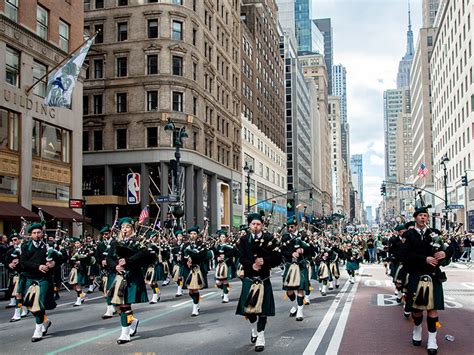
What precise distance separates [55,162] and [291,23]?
132 meters

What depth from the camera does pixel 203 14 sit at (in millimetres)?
52531

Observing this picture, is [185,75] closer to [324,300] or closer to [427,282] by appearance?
[324,300]

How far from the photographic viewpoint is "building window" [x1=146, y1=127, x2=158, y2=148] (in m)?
47.2

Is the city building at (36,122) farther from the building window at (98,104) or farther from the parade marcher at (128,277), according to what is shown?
the parade marcher at (128,277)

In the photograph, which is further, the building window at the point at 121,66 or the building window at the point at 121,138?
the building window at the point at 121,66

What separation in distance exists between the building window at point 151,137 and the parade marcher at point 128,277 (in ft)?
122

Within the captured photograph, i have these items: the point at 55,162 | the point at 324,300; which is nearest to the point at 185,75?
the point at 55,162

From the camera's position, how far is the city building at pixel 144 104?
4712cm

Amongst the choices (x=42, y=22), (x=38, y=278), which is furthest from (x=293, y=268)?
(x=42, y=22)

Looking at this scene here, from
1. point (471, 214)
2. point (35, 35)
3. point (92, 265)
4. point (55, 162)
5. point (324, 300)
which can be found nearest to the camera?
point (324, 300)

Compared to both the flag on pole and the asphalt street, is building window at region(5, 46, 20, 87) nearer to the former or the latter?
the flag on pole

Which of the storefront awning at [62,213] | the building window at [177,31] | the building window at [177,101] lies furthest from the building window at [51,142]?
the building window at [177,31]

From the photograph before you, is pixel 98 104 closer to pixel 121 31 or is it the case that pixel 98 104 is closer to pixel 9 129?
pixel 121 31

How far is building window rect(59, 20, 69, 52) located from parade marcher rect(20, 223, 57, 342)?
25.4 meters
